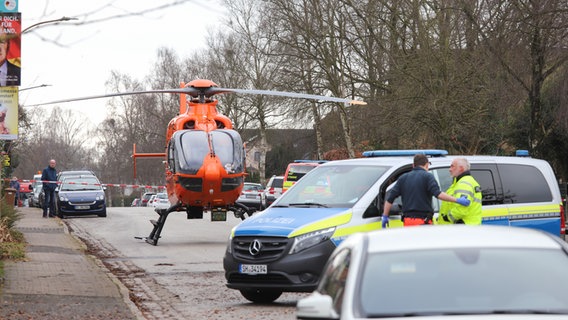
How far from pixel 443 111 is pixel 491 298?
90.1 ft

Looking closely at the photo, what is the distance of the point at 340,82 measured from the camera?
46094 mm

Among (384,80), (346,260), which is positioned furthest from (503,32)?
(346,260)

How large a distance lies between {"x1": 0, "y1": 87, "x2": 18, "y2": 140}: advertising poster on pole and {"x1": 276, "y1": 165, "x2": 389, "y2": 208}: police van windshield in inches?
170

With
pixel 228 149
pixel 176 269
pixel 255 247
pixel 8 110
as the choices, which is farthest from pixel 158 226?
pixel 255 247

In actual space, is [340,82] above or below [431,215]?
above

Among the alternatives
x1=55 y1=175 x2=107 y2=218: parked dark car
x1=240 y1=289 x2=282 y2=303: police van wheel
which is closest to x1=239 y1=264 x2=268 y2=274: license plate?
x1=240 y1=289 x2=282 y2=303: police van wheel

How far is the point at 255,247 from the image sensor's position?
13.2m

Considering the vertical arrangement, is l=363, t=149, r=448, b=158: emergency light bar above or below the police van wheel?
above

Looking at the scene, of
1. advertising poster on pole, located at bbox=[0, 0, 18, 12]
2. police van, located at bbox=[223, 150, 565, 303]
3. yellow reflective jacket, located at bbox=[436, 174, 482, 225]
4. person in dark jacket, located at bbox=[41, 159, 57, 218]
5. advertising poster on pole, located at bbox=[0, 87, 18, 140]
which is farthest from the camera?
person in dark jacket, located at bbox=[41, 159, 57, 218]

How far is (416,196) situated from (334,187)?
1.22 m

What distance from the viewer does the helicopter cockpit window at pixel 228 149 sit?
24.8 meters

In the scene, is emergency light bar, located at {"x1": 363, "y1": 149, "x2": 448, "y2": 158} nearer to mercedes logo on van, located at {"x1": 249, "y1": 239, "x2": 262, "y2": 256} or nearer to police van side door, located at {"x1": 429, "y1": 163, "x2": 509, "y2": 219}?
police van side door, located at {"x1": 429, "y1": 163, "x2": 509, "y2": 219}

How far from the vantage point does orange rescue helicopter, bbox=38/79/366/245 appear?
80.2 feet

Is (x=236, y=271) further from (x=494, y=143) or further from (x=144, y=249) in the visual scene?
(x=494, y=143)
